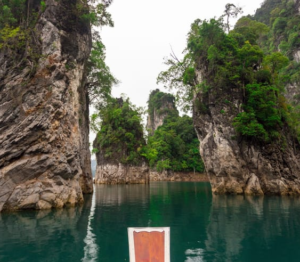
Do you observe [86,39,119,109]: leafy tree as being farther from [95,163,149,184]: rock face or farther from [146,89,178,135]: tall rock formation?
[146,89,178,135]: tall rock formation

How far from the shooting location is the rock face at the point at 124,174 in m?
48.0

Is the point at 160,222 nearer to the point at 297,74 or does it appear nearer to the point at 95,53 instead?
the point at 95,53

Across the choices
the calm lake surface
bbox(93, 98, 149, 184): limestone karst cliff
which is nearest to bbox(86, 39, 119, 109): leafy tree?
bbox(93, 98, 149, 184): limestone karst cliff

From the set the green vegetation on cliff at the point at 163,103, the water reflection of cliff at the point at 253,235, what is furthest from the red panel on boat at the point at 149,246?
the green vegetation on cliff at the point at 163,103

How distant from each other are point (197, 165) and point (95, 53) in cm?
4088

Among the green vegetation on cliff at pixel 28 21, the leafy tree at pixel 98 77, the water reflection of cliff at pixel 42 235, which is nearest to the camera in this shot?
the water reflection of cliff at pixel 42 235

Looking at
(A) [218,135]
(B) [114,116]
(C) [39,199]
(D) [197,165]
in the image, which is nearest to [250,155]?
(A) [218,135]

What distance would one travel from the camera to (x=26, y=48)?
17.6 metres

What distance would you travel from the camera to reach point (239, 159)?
24453mm

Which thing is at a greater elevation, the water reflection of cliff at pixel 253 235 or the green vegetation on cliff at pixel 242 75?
the green vegetation on cliff at pixel 242 75

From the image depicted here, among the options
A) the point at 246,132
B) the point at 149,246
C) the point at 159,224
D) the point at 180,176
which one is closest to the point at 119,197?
the point at 159,224

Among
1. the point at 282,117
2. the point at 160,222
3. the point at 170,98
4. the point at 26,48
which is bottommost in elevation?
the point at 160,222

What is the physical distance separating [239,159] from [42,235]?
1989cm

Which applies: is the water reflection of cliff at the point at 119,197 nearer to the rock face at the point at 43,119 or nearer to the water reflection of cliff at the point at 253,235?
the rock face at the point at 43,119
